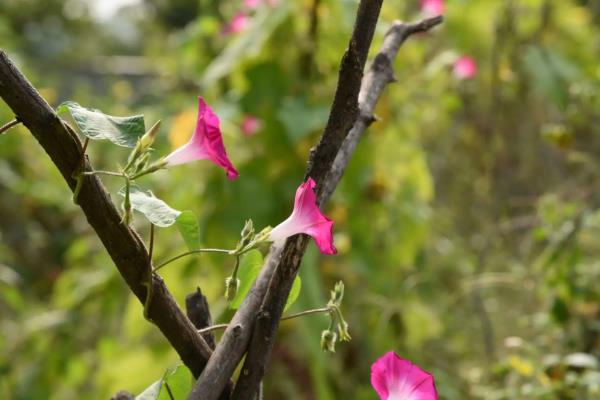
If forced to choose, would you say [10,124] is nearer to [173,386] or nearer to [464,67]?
[173,386]

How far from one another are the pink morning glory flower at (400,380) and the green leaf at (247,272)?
94 mm

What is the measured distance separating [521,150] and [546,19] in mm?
690

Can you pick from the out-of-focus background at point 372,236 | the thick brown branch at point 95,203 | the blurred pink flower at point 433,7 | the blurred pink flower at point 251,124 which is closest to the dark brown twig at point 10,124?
the thick brown branch at point 95,203

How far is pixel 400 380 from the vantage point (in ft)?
1.59

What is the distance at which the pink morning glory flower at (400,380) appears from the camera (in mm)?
477

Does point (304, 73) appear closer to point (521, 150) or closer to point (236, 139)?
point (236, 139)

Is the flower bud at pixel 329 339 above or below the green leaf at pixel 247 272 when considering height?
below

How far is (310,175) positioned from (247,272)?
86 millimetres

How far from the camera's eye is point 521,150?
2.81 m

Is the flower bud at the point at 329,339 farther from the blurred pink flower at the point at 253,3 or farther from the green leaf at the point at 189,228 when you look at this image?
Result: the blurred pink flower at the point at 253,3

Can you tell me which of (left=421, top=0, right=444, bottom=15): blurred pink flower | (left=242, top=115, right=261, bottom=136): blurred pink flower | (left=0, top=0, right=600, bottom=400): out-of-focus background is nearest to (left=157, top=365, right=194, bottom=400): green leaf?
(left=0, top=0, right=600, bottom=400): out-of-focus background

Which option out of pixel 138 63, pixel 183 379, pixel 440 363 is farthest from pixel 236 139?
pixel 138 63

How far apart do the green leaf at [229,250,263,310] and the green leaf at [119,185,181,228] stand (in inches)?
3.7

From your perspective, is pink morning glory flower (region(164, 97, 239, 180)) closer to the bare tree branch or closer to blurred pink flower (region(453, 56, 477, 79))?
the bare tree branch
